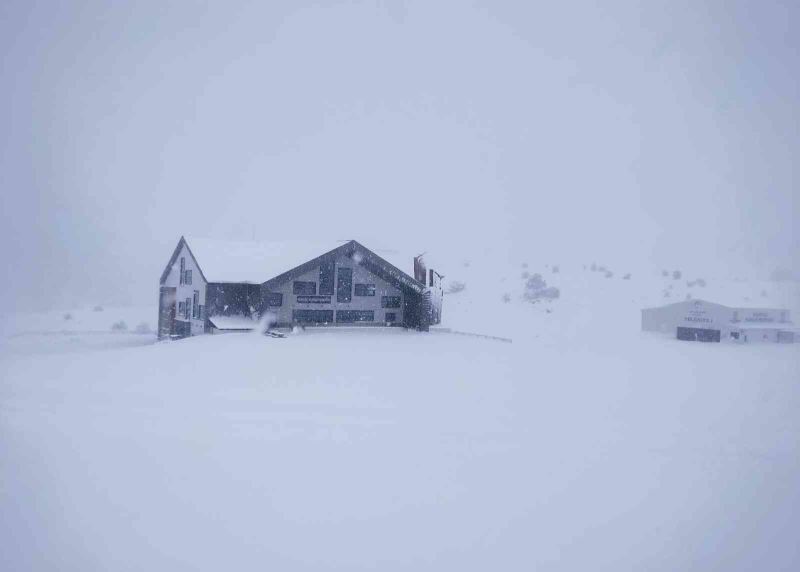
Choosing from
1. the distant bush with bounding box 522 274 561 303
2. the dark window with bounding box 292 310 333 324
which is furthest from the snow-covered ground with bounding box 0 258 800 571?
the distant bush with bounding box 522 274 561 303

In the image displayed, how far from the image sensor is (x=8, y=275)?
47.8 m

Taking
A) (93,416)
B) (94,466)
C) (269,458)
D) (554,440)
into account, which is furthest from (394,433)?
(93,416)

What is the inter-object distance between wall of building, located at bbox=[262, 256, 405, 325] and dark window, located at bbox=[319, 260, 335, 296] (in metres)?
0.20

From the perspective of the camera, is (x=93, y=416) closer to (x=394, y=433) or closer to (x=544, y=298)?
(x=394, y=433)

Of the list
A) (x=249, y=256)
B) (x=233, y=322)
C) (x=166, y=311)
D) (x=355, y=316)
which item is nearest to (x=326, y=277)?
(x=355, y=316)

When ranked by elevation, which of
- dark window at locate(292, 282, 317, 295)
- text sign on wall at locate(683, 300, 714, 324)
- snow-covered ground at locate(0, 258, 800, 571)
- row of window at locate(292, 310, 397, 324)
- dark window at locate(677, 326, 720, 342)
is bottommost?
snow-covered ground at locate(0, 258, 800, 571)

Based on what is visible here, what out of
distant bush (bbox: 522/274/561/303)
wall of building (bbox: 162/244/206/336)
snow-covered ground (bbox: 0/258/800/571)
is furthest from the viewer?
distant bush (bbox: 522/274/561/303)

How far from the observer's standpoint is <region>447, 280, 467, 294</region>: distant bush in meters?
49.0

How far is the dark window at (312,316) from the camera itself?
103 ft

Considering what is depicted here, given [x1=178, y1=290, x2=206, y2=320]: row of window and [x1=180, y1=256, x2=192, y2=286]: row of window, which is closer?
[x1=178, y1=290, x2=206, y2=320]: row of window

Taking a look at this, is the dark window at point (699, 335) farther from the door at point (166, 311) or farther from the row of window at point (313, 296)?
the door at point (166, 311)

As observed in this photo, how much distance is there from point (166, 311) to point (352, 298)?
14430mm

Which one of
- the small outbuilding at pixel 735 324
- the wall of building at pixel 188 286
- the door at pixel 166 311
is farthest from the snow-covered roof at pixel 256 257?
the small outbuilding at pixel 735 324

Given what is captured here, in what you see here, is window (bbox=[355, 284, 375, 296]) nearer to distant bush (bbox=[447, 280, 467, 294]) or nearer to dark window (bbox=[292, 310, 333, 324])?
dark window (bbox=[292, 310, 333, 324])
